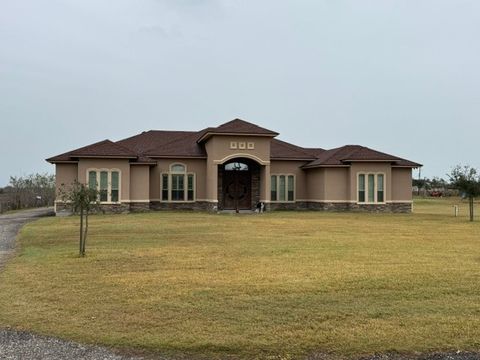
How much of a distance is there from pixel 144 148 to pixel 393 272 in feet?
84.5

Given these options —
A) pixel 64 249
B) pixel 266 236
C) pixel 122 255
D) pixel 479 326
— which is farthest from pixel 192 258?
pixel 479 326

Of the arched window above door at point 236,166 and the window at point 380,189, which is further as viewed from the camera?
the arched window above door at point 236,166

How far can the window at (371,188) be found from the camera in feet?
106

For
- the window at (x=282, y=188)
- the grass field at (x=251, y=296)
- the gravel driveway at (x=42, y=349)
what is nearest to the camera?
the gravel driveway at (x=42, y=349)

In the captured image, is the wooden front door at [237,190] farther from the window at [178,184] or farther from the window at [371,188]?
the window at [371,188]

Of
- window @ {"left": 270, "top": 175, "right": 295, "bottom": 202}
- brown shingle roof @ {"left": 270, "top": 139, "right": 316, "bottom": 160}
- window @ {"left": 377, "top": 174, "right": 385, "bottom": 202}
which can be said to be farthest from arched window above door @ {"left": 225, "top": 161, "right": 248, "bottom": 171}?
window @ {"left": 377, "top": 174, "right": 385, "bottom": 202}

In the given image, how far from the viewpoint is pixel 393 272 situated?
982cm

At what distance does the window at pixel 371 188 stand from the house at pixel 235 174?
0.21ft

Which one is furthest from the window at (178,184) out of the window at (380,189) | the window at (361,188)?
the window at (380,189)

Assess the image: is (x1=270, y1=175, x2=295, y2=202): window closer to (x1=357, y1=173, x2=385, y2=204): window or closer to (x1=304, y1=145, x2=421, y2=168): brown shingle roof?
(x1=304, y1=145, x2=421, y2=168): brown shingle roof

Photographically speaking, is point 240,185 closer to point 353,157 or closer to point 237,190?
point 237,190

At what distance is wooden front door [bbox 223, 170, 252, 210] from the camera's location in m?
33.1

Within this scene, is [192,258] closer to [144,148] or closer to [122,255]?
[122,255]

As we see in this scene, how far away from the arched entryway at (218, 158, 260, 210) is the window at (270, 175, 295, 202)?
1.53 metres
